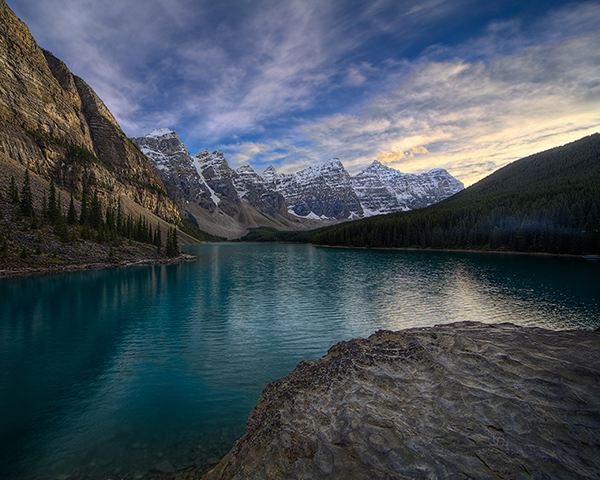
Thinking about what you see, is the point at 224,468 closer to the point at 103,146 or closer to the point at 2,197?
the point at 2,197

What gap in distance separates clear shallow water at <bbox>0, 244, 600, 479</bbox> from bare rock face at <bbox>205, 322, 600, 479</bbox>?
3.28 metres

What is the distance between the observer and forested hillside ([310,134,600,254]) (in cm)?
8306

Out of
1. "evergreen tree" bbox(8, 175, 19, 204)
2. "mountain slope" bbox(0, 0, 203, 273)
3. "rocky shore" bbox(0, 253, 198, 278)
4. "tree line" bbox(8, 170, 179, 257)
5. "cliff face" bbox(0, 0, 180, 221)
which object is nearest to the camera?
"rocky shore" bbox(0, 253, 198, 278)

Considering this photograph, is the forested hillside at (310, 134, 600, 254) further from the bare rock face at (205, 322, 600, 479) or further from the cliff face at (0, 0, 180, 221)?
the cliff face at (0, 0, 180, 221)

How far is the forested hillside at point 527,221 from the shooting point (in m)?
83.1

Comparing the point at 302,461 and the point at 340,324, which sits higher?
the point at 302,461

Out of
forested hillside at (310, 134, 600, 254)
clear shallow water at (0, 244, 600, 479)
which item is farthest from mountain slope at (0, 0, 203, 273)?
forested hillside at (310, 134, 600, 254)

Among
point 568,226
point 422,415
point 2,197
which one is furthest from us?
point 568,226

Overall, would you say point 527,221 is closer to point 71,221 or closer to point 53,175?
point 71,221

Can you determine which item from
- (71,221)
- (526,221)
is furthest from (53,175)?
(526,221)

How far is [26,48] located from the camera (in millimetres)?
99812

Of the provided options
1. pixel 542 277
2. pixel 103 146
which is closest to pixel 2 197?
pixel 542 277

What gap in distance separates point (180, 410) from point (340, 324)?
545 inches

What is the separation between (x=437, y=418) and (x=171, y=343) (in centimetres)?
1736
